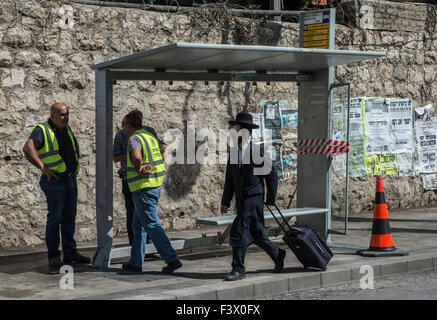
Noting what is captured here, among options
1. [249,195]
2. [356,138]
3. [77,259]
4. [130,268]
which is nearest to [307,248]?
[249,195]

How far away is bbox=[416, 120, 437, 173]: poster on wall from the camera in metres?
14.1

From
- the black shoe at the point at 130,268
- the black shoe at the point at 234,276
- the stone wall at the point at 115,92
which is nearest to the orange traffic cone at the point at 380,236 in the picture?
the stone wall at the point at 115,92

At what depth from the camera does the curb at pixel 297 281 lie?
7004 millimetres

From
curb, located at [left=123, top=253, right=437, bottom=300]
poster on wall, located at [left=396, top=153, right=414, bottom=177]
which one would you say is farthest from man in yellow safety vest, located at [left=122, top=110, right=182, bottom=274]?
poster on wall, located at [left=396, top=153, right=414, bottom=177]

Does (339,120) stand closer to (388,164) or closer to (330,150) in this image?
(330,150)

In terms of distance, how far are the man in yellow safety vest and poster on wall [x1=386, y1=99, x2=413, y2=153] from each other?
6.67 m

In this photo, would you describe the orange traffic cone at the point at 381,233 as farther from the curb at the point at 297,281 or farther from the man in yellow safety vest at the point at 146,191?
the man in yellow safety vest at the point at 146,191

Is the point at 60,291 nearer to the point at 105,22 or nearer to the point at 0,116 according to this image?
the point at 0,116

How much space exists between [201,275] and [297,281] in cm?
101

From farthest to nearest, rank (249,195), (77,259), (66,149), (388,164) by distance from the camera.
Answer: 1. (388,164)
2. (77,259)
3. (66,149)
4. (249,195)

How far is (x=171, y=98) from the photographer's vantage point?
11.1 metres

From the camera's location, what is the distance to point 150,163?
8.07 m

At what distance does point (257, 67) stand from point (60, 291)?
388 cm
